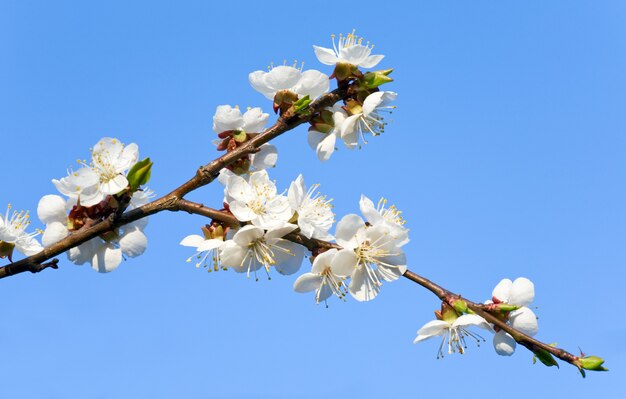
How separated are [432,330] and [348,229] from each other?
1.89ft

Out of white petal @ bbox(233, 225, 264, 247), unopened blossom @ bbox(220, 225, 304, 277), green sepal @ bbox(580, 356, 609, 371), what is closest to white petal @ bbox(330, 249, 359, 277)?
unopened blossom @ bbox(220, 225, 304, 277)

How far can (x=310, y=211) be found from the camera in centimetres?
278

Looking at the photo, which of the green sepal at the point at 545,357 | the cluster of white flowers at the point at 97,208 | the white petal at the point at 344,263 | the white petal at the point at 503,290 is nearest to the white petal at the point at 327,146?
the white petal at the point at 344,263

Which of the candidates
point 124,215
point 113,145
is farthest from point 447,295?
point 113,145

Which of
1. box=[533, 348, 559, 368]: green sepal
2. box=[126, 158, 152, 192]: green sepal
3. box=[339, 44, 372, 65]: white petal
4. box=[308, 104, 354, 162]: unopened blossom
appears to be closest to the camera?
box=[126, 158, 152, 192]: green sepal

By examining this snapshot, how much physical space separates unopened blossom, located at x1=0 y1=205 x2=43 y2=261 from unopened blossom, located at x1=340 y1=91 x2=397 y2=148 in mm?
1454

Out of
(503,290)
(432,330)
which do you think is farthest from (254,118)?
(503,290)

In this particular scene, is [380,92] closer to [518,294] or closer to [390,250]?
[390,250]

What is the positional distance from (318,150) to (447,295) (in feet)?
2.80

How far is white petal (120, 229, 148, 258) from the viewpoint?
2820 millimetres

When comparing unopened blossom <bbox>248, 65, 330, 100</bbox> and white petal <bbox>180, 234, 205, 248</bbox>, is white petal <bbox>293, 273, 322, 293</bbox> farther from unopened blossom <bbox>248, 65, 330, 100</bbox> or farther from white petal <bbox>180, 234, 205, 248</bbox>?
unopened blossom <bbox>248, 65, 330, 100</bbox>

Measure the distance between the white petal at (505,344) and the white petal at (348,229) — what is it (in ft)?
2.56

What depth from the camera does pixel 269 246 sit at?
2.79 m

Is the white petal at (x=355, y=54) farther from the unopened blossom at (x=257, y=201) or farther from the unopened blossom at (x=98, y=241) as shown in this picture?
the unopened blossom at (x=98, y=241)
